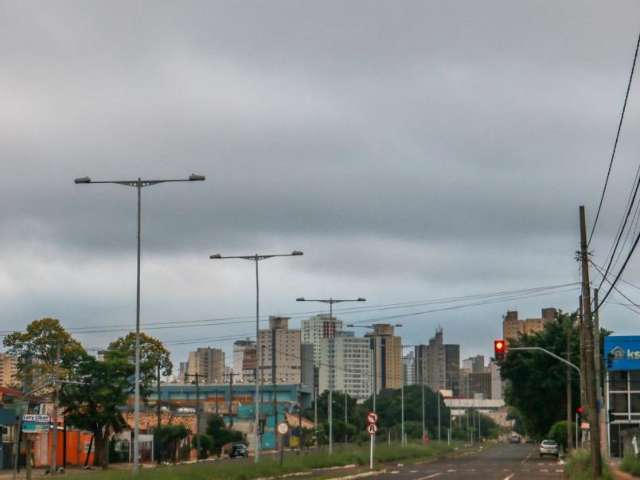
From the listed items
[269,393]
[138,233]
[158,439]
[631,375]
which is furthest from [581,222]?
[269,393]

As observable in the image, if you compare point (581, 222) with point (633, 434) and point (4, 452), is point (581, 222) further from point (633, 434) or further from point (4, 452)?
point (4, 452)

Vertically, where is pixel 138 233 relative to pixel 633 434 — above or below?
above

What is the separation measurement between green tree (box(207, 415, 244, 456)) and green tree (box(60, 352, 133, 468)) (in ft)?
98.8

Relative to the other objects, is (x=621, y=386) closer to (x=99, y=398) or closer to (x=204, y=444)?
(x=99, y=398)

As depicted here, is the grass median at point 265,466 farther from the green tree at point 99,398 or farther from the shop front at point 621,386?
the green tree at point 99,398

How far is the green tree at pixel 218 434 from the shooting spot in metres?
123

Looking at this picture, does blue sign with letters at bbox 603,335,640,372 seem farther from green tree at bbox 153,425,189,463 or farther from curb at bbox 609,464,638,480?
green tree at bbox 153,425,189,463

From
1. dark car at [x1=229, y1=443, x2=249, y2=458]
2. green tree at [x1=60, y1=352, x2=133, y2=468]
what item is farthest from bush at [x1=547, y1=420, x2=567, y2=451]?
green tree at [x1=60, y1=352, x2=133, y2=468]

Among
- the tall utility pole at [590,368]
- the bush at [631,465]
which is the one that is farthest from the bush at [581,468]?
the bush at [631,465]

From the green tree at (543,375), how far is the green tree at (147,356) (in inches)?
1205

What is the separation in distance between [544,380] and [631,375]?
1029 cm

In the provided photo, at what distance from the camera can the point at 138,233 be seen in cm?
4938

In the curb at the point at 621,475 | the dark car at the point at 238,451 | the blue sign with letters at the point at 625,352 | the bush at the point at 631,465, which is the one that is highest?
the blue sign with letters at the point at 625,352

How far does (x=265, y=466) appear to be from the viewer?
61.0 meters
